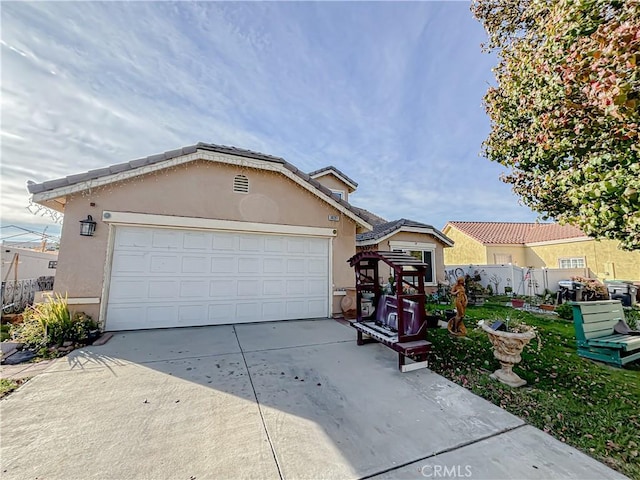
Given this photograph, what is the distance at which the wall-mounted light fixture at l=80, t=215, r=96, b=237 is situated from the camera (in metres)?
6.49

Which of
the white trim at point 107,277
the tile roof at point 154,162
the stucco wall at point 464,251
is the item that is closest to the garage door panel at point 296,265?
the tile roof at point 154,162

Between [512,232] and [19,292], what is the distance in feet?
104

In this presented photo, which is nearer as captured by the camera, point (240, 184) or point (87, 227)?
point (87, 227)

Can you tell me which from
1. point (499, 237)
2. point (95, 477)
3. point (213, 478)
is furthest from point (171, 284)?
point (499, 237)

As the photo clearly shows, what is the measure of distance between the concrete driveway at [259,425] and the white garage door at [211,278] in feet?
6.39

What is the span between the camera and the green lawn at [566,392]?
299cm

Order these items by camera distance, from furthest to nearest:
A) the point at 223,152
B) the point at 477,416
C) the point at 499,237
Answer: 1. the point at 499,237
2. the point at 223,152
3. the point at 477,416

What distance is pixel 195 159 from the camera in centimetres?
744

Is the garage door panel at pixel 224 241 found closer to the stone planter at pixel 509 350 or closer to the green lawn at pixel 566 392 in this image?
the green lawn at pixel 566 392

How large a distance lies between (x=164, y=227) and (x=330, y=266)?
504cm

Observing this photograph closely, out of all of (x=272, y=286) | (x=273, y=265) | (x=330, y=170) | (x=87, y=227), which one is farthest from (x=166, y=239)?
(x=330, y=170)

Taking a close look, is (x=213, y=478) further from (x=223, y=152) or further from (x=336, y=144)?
(x=336, y=144)

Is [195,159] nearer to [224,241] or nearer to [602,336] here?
[224,241]

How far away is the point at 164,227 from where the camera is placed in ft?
23.6
